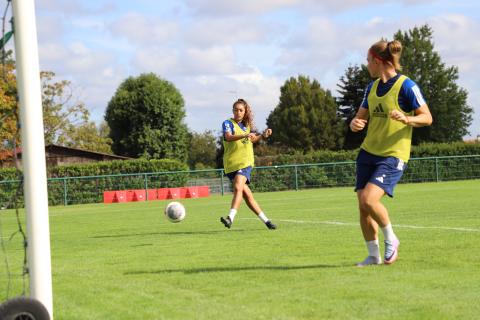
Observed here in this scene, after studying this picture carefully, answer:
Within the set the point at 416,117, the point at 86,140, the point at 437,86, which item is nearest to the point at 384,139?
the point at 416,117

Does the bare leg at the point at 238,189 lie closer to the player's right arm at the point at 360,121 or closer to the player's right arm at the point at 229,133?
the player's right arm at the point at 229,133

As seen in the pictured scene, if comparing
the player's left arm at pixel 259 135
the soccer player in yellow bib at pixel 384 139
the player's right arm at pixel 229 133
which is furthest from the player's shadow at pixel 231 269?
the player's left arm at pixel 259 135

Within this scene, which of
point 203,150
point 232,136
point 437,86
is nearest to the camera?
point 232,136

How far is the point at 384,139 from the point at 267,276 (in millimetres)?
1885

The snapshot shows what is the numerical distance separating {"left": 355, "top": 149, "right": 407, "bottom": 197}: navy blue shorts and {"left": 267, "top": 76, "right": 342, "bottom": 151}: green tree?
78.8 meters

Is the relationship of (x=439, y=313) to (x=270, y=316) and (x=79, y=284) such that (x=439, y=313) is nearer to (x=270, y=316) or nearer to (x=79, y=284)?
(x=270, y=316)

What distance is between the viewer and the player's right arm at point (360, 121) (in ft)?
24.7

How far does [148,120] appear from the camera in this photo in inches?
2953

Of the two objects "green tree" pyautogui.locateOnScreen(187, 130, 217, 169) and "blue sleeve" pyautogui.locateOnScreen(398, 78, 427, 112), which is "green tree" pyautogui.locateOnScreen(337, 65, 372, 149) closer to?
"green tree" pyautogui.locateOnScreen(187, 130, 217, 169)

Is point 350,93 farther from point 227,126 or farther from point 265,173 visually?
point 227,126

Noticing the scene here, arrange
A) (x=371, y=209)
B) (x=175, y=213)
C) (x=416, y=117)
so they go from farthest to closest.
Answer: (x=175, y=213) → (x=371, y=209) → (x=416, y=117)

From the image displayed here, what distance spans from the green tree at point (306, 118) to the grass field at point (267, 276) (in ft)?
247

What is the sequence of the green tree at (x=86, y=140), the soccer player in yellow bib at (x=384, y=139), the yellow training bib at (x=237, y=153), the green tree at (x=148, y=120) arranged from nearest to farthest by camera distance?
the soccer player in yellow bib at (x=384, y=139) < the yellow training bib at (x=237, y=153) < the green tree at (x=86, y=140) < the green tree at (x=148, y=120)

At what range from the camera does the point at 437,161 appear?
42.1 meters
